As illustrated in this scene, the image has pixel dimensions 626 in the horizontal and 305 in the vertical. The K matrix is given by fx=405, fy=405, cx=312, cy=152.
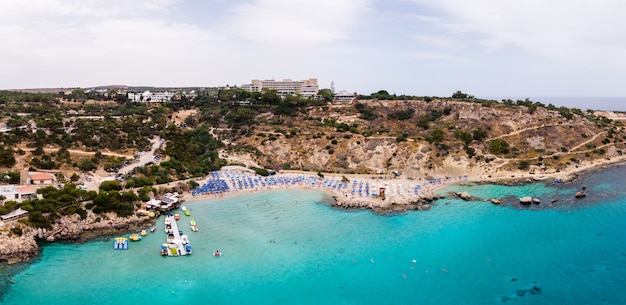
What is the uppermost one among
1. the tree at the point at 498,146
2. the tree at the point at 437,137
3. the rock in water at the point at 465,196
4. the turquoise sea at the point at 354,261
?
the tree at the point at 437,137

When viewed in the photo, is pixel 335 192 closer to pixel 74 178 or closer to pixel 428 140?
pixel 428 140

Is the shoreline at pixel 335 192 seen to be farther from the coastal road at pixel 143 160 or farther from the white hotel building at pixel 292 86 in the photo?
the white hotel building at pixel 292 86

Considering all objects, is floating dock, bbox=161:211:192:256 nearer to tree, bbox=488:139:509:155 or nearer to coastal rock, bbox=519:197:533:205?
coastal rock, bbox=519:197:533:205

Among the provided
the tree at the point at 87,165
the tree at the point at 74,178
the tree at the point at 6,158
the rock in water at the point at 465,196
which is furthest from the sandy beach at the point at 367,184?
the tree at the point at 6,158

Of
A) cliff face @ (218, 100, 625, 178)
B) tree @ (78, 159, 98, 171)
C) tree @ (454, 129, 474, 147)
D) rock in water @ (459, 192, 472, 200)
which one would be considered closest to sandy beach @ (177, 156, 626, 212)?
cliff face @ (218, 100, 625, 178)

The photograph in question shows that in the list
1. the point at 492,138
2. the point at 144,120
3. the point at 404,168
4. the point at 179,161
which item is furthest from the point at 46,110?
the point at 492,138

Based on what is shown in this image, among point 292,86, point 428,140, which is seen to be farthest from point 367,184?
point 292,86
